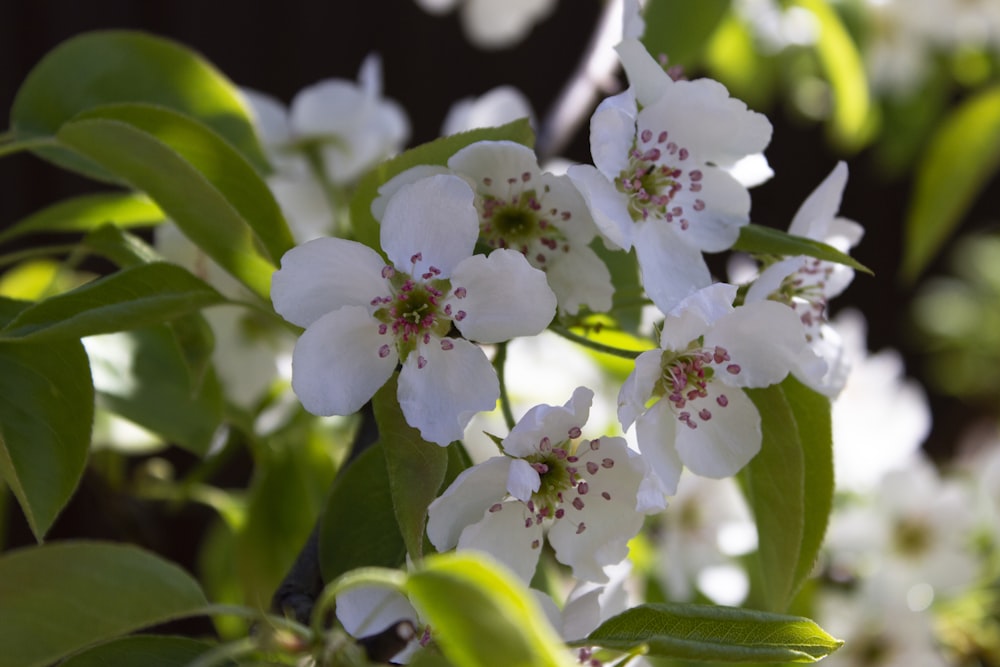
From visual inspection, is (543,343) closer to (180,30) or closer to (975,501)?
(975,501)

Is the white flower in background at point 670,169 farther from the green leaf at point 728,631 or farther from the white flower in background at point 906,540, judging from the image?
the white flower in background at point 906,540

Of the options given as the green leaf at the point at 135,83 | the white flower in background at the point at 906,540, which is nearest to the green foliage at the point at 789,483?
the green leaf at the point at 135,83

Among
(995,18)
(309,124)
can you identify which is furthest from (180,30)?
(995,18)

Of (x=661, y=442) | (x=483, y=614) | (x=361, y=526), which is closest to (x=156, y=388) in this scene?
(x=361, y=526)

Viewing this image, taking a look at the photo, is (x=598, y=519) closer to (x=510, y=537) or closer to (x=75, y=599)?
(x=510, y=537)

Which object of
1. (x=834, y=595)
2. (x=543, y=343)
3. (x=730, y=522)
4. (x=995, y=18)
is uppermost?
(x=995, y=18)
